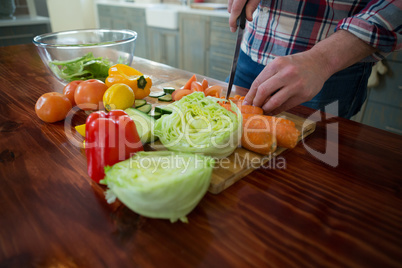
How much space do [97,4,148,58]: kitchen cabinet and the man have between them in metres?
3.73

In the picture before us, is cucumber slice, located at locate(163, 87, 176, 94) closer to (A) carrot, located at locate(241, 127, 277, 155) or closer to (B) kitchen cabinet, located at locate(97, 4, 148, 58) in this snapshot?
(A) carrot, located at locate(241, 127, 277, 155)

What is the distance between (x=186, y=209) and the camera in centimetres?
65

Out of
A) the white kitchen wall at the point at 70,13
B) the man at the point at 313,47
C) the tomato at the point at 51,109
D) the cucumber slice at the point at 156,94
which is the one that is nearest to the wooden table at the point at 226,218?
the tomato at the point at 51,109

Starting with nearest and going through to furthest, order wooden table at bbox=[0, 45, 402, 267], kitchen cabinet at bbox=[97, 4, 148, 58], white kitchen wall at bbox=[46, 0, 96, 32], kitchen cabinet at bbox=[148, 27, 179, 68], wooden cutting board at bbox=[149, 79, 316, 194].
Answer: wooden table at bbox=[0, 45, 402, 267] < wooden cutting board at bbox=[149, 79, 316, 194] < kitchen cabinet at bbox=[148, 27, 179, 68] < kitchen cabinet at bbox=[97, 4, 148, 58] < white kitchen wall at bbox=[46, 0, 96, 32]

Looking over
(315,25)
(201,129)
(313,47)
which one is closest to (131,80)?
(201,129)

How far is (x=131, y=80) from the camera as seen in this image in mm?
1285

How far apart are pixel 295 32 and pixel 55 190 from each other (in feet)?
4.07

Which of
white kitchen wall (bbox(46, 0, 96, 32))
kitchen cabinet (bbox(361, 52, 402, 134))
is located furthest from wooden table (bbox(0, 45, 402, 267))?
white kitchen wall (bbox(46, 0, 96, 32))

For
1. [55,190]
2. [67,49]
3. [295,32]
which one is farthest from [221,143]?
[67,49]

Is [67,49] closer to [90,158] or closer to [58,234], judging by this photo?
[90,158]

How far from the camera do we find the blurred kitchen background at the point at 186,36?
2546mm

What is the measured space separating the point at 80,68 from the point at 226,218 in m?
1.14

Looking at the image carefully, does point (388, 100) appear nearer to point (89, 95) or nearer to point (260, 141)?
point (260, 141)

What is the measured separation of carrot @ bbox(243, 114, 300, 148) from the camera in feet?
3.01
